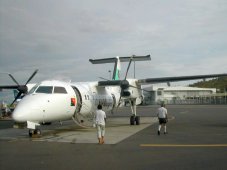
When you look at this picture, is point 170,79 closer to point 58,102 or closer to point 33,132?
point 58,102

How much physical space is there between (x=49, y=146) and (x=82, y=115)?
21.5ft

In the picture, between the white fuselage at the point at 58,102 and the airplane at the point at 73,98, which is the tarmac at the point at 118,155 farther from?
the airplane at the point at 73,98

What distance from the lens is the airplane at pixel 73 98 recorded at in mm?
13421

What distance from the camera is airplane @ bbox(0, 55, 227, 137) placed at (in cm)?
1342

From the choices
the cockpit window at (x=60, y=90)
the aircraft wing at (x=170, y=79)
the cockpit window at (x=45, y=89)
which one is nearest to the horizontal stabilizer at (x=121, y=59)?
the aircraft wing at (x=170, y=79)

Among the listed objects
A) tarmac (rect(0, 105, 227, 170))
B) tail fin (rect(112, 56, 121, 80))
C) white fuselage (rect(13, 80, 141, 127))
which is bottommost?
tarmac (rect(0, 105, 227, 170))

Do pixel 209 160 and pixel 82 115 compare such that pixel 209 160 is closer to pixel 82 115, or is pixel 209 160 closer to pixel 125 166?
pixel 125 166

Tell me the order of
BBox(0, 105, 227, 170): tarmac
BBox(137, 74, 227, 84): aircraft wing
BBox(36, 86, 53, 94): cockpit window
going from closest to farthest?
BBox(0, 105, 227, 170): tarmac, BBox(36, 86, 53, 94): cockpit window, BBox(137, 74, 227, 84): aircraft wing

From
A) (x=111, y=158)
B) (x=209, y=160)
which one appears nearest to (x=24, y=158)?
(x=111, y=158)

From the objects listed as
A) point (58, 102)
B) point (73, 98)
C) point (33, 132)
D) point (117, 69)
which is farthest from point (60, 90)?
point (117, 69)

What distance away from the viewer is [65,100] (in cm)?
1532

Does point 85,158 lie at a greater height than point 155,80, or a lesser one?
lesser

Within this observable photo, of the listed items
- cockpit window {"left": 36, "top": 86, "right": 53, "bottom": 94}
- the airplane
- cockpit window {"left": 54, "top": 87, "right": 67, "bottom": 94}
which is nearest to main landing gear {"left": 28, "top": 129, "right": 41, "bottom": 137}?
the airplane

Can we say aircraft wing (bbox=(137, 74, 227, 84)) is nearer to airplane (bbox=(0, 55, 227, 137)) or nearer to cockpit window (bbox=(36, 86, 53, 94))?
airplane (bbox=(0, 55, 227, 137))
